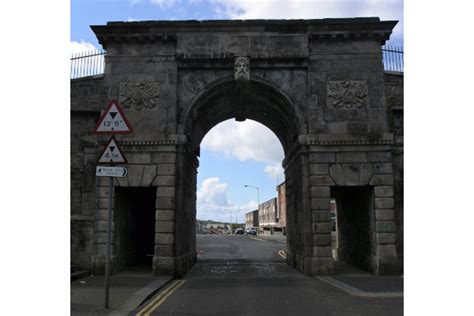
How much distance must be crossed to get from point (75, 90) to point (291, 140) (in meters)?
8.08

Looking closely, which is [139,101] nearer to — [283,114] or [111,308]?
[283,114]

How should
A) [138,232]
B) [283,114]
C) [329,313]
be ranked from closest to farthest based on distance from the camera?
[329,313]
[283,114]
[138,232]

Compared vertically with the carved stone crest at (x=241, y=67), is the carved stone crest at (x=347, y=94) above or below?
below

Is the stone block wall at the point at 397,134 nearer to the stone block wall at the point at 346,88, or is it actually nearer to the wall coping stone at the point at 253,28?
the stone block wall at the point at 346,88

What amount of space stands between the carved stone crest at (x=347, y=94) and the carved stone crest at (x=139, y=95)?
588 cm

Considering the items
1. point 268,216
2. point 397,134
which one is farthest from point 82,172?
point 268,216

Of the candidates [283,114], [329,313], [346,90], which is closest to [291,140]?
[283,114]

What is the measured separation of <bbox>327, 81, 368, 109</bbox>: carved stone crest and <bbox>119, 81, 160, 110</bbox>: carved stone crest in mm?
5876

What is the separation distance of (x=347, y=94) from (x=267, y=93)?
278 cm

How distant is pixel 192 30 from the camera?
14.5 metres

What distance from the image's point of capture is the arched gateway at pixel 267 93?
13.8 meters

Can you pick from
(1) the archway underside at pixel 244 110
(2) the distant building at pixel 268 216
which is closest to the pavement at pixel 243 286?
(1) the archway underside at pixel 244 110

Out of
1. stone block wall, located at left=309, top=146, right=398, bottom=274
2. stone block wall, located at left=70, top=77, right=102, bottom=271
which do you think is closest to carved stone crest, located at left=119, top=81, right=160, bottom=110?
stone block wall, located at left=70, top=77, right=102, bottom=271

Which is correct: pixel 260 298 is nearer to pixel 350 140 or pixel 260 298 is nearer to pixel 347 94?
pixel 350 140
